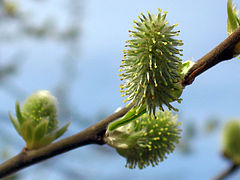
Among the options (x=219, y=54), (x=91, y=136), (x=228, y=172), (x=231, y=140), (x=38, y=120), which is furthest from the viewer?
(x=231, y=140)

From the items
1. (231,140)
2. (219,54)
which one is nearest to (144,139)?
(219,54)

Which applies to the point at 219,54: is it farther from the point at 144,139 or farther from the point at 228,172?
the point at 228,172

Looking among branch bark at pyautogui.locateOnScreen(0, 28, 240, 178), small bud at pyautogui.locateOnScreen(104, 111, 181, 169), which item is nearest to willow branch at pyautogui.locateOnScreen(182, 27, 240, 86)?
branch bark at pyautogui.locateOnScreen(0, 28, 240, 178)

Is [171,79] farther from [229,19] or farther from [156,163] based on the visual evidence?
[156,163]

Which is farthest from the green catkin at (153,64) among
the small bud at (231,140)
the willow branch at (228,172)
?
the small bud at (231,140)

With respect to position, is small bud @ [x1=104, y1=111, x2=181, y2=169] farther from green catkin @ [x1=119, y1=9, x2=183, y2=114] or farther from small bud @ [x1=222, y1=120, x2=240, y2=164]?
small bud @ [x1=222, y1=120, x2=240, y2=164]

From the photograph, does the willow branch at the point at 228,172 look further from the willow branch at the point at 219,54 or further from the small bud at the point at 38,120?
the willow branch at the point at 219,54
